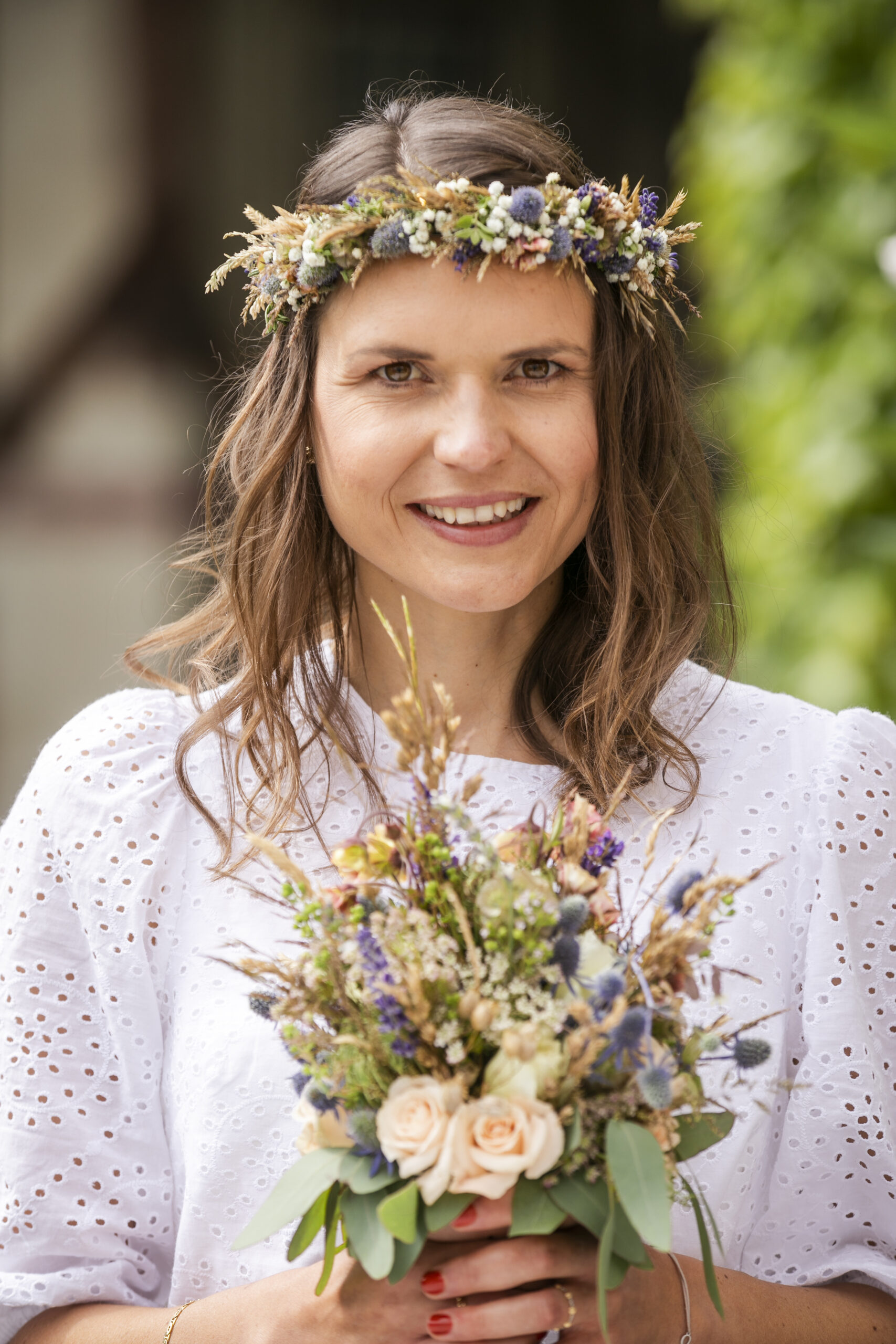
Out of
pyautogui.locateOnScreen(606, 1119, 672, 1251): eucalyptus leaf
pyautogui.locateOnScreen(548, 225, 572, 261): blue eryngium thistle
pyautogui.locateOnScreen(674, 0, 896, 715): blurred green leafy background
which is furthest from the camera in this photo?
pyautogui.locateOnScreen(674, 0, 896, 715): blurred green leafy background

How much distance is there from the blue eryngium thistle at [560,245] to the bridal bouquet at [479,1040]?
0.73 m

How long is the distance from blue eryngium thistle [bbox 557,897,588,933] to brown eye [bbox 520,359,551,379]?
795 mm

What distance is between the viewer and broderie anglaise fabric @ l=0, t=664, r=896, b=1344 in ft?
5.56

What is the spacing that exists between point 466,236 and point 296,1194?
1089 millimetres

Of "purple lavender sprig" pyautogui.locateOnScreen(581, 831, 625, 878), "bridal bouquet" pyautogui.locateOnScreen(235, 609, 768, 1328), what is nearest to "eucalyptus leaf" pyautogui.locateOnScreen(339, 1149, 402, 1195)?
"bridal bouquet" pyautogui.locateOnScreen(235, 609, 768, 1328)

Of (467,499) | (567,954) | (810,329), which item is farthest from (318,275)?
(810,329)

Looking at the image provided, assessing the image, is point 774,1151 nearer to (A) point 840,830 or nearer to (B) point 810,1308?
(B) point 810,1308

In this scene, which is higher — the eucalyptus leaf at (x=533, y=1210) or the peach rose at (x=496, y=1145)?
the peach rose at (x=496, y=1145)

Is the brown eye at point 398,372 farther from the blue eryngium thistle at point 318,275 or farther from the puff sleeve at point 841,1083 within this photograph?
the puff sleeve at point 841,1083

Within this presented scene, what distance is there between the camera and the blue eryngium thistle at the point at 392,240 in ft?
5.54

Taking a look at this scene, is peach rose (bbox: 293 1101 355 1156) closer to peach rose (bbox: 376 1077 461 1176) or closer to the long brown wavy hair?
peach rose (bbox: 376 1077 461 1176)

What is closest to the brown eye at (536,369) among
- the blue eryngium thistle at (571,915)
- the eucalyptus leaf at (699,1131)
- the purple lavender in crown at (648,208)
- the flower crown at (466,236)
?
the flower crown at (466,236)

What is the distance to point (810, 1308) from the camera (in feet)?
5.44

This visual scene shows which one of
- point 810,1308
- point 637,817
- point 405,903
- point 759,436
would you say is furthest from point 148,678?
point 759,436
